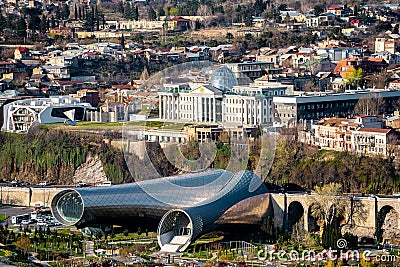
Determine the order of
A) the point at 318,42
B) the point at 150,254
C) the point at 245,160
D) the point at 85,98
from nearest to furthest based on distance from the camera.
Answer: the point at 150,254
the point at 245,160
the point at 85,98
the point at 318,42

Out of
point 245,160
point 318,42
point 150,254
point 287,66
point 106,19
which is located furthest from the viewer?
point 106,19

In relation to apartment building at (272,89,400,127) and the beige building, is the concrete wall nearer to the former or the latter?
apartment building at (272,89,400,127)

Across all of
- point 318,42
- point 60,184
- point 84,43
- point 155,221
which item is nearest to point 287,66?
point 318,42

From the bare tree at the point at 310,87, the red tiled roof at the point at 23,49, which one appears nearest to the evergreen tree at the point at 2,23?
the red tiled roof at the point at 23,49

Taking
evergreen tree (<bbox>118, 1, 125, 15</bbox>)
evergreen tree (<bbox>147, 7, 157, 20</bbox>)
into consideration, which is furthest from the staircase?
evergreen tree (<bbox>118, 1, 125, 15</bbox>)

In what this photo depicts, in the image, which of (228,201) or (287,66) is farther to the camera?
(287,66)

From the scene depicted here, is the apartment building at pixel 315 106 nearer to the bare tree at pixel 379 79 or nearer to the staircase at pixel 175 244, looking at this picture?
the bare tree at pixel 379 79

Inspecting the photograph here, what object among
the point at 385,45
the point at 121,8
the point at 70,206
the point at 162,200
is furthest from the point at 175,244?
the point at 121,8

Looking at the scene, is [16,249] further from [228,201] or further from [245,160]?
[245,160]
